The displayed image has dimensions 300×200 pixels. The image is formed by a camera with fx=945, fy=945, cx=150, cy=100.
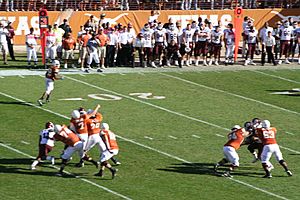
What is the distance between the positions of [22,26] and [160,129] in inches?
583

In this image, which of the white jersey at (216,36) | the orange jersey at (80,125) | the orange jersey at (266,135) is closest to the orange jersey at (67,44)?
the white jersey at (216,36)

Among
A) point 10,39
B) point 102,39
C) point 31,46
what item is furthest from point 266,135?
point 10,39

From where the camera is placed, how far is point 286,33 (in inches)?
1371

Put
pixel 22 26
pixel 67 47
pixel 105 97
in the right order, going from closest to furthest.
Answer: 1. pixel 105 97
2. pixel 67 47
3. pixel 22 26

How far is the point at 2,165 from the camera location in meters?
20.6

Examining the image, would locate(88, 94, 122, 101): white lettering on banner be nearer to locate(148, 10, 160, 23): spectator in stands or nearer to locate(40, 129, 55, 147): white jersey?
locate(40, 129, 55, 147): white jersey

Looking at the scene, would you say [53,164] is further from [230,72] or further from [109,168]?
[230,72]

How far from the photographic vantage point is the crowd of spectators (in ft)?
126

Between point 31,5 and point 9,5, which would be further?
point 31,5

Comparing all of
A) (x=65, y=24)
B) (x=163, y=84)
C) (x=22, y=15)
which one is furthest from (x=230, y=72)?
(x=22, y=15)

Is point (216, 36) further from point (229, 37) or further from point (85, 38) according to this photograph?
point (85, 38)

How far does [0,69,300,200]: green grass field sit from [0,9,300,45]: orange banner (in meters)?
7.13

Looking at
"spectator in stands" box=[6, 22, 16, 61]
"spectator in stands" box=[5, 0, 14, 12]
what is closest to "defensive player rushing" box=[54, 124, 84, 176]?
"spectator in stands" box=[6, 22, 16, 61]

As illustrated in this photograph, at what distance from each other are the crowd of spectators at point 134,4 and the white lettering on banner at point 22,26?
26.1 inches
